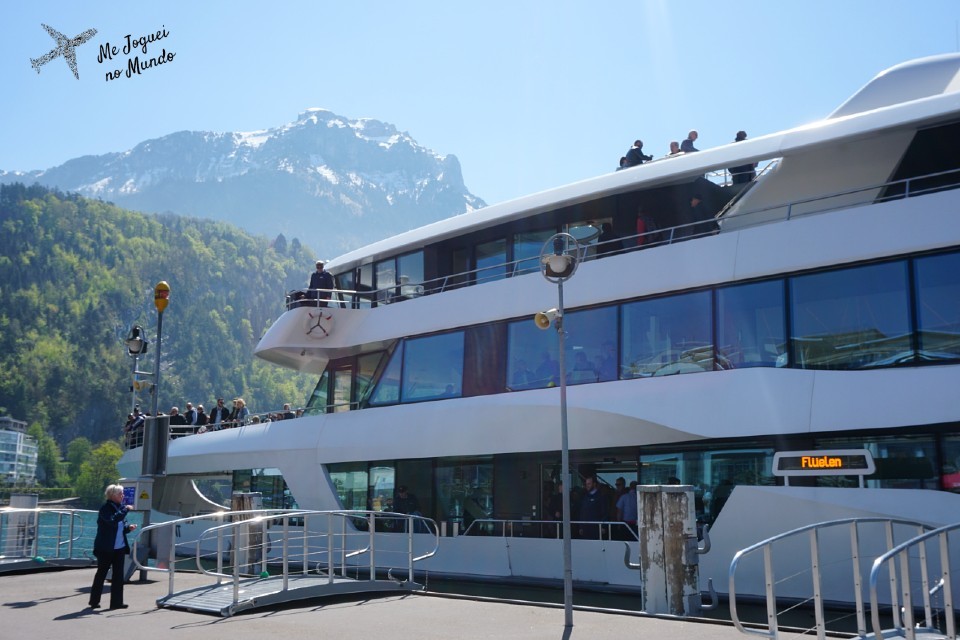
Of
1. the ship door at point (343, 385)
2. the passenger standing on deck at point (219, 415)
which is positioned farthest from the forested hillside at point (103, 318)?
the ship door at point (343, 385)

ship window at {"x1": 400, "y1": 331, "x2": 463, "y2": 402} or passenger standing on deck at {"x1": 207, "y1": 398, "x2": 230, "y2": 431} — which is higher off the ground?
ship window at {"x1": 400, "y1": 331, "x2": 463, "y2": 402}

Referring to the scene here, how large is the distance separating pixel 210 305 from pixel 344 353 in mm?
170912

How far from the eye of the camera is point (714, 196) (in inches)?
622

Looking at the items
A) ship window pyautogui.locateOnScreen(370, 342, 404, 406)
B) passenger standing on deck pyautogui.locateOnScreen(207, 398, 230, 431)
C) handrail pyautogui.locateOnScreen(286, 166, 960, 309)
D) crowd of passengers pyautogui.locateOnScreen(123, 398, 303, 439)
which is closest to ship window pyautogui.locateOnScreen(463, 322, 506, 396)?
handrail pyautogui.locateOnScreen(286, 166, 960, 309)

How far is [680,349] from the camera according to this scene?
545 inches

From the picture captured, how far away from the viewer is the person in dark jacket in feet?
34.3

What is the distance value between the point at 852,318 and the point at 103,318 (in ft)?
522

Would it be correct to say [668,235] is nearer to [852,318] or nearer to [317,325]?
[852,318]

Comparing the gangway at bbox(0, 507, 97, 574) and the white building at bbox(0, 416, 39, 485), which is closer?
the gangway at bbox(0, 507, 97, 574)

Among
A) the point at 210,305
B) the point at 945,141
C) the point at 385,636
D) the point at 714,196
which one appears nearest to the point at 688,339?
the point at 714,196

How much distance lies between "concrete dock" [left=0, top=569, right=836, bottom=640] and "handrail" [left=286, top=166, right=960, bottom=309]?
6.16 m

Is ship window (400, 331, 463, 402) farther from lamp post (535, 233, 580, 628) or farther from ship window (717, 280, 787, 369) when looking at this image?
lamp post (535, 233, 580, 628)

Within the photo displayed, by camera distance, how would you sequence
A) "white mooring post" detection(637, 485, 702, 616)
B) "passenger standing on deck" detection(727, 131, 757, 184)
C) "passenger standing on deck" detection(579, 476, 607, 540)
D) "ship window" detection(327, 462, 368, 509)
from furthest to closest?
"ship window" detection(327, 462, 368, 509)
"passenger standing on deck" detection(727, 131, 757, 184)
"passenger standing on deck" detection(579, 476, 607, 540)
"white mooring post" detection(637, 485, 702, 616)

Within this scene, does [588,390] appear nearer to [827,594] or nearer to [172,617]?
[827,594]
